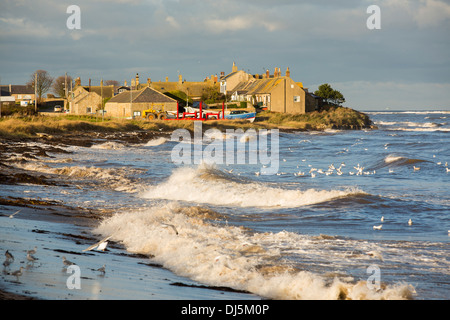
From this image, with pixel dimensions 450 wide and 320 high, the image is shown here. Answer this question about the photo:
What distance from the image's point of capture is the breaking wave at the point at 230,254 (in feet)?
26.1

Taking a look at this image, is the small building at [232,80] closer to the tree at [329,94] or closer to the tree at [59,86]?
the tree at [329,94]

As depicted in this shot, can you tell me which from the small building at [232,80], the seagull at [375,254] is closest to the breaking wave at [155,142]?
the seagull at [375,254]

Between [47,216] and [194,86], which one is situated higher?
[194,86]

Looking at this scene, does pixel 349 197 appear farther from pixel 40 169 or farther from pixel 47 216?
pixel 40 169

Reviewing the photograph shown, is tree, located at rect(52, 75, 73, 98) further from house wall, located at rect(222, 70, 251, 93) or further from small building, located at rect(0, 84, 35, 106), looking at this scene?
house wall, located at rect(222, 70, 251, 93)

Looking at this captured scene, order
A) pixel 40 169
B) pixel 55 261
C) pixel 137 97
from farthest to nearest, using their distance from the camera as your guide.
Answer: pixel 137 97
pixel 40 169
pixel 55 261

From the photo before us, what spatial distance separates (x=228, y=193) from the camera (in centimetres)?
1917

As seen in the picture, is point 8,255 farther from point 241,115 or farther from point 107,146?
point 241,115

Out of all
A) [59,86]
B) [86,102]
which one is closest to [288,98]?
[86,102]

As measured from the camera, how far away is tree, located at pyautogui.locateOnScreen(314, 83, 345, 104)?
102944 mm

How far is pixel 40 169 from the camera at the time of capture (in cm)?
2408

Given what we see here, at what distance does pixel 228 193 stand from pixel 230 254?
9142 millimetres

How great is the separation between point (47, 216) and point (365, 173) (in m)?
18.3
